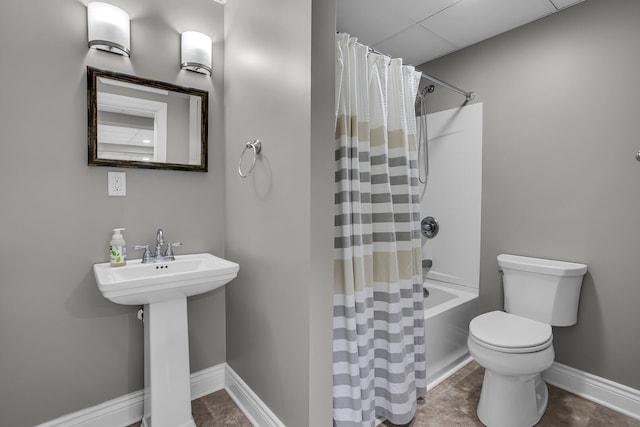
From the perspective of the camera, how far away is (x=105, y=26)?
56.9 inches

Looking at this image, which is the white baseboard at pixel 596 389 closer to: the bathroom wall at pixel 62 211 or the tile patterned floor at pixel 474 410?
the tile patterned floor at pixel 474 410

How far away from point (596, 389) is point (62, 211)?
310 cm

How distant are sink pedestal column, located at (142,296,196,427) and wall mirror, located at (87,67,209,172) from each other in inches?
30.3

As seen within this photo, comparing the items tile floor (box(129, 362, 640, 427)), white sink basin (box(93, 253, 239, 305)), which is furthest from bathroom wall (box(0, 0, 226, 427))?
tile floor (box(129, 362, 640, 427))

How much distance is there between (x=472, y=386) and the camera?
1999mm

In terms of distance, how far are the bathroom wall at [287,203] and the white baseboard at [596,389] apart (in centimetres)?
167

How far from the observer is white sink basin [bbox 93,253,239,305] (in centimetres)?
121

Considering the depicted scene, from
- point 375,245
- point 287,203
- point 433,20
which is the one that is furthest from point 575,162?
point 287,203

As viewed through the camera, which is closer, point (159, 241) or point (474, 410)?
point (159, 241)

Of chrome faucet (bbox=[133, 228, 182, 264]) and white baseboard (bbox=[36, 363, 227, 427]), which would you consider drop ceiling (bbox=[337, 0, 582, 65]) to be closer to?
chrome faucet (bbox=[133, 228, 182, 264])

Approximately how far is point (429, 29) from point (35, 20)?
2240mm

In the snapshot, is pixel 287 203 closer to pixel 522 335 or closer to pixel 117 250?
pixel 117 250

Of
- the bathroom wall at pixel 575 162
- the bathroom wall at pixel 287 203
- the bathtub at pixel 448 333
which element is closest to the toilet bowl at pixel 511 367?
the bathtub at pixel 448 333

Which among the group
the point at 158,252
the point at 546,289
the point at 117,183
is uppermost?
the point at 117,183
